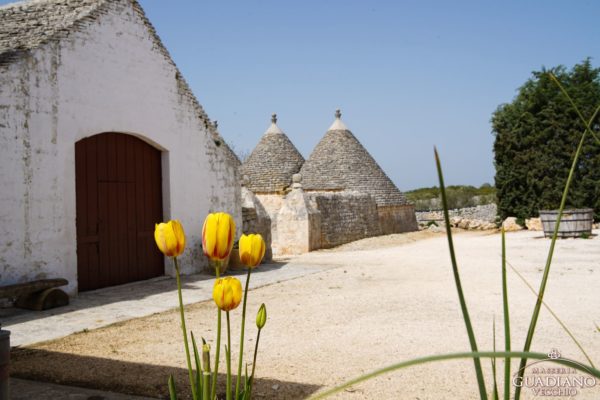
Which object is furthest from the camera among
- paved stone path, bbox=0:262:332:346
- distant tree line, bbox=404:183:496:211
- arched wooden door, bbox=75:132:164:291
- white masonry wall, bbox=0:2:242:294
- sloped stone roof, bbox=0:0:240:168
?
distant tree line, bbox=404:183:496:211

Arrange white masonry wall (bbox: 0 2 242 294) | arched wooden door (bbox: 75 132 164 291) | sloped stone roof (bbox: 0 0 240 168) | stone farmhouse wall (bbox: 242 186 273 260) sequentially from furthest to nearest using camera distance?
stone farmhouse wall (bbox: 242 186 273 260) < arched wooden door (bbox: 75 132 164 291) < sloped stone roof (bbox: 0 0 240 168) < white masonry wall (bbox: 0 2 242 294)

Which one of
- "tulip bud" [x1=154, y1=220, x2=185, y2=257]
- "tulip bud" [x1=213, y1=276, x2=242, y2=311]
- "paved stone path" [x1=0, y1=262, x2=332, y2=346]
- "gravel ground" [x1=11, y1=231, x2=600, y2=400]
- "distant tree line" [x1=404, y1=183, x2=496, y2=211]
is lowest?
"gravel ground" [x1=11, y1=231, x2=600, y2=400]

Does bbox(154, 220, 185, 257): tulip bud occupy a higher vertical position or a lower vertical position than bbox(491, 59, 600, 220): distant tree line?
lower

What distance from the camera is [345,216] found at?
1986cm

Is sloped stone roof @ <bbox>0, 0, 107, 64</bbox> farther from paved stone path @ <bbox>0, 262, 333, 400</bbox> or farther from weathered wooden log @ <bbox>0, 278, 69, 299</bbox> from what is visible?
paved stone path @ <bbox>0, 262, 333, 400</bbox>

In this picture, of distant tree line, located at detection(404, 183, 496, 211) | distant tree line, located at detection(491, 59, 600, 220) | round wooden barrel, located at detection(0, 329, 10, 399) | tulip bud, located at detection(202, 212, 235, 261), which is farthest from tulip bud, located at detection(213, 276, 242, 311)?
distant tree line, located at detection(404, 183, 496, 211)

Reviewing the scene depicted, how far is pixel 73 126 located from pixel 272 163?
677 inches

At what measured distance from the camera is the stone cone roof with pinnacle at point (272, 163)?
23562 millimetres

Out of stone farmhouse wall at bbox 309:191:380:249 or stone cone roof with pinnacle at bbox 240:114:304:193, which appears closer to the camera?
stone farmhouse wall at bbox 309:191:380:249

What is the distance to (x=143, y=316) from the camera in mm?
6637

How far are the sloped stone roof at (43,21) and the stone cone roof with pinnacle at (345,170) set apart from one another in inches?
560

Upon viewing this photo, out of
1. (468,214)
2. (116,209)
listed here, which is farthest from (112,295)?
(468,214)

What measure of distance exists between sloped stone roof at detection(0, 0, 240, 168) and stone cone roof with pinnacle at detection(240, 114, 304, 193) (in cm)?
1341

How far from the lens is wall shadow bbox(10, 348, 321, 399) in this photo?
12.2 ft
